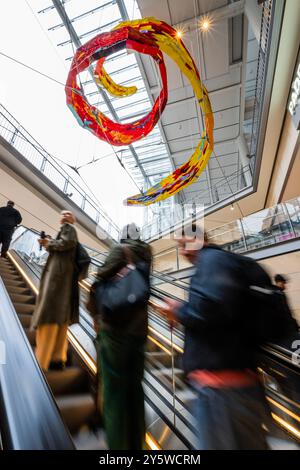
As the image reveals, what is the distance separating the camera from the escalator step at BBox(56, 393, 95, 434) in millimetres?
1447

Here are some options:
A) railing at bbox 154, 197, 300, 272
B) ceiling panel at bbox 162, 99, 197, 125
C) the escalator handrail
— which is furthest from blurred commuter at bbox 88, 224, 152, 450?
ceiling panel at bbox 162, 99, 197, 125

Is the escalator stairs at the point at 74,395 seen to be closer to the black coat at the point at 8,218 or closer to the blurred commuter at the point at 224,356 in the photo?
the blurred commuter at the point at 224,356

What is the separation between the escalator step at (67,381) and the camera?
1.69 m

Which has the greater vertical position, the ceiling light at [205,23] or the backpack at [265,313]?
the ceiling light at [205,23]

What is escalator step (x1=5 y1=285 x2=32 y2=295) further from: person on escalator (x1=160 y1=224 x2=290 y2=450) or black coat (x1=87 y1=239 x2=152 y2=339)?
person on escalator (x1=160 y1=224 x2=290 y2=450)

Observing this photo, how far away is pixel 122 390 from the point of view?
1130 millimetres

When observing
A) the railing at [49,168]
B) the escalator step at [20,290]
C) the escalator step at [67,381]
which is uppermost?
the railing at [49,168]

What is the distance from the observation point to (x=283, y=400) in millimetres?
1494

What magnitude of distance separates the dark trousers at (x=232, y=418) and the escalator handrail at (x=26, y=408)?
1.61ft

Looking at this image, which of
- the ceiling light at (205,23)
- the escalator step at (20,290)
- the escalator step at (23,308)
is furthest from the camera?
the ceiling light at (205,23)

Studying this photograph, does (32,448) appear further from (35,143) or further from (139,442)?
(35,143)

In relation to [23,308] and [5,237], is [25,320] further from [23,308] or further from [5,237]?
[5,237]

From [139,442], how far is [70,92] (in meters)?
4.84

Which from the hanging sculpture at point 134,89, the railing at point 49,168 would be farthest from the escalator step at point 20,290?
the railing at point 49,168
